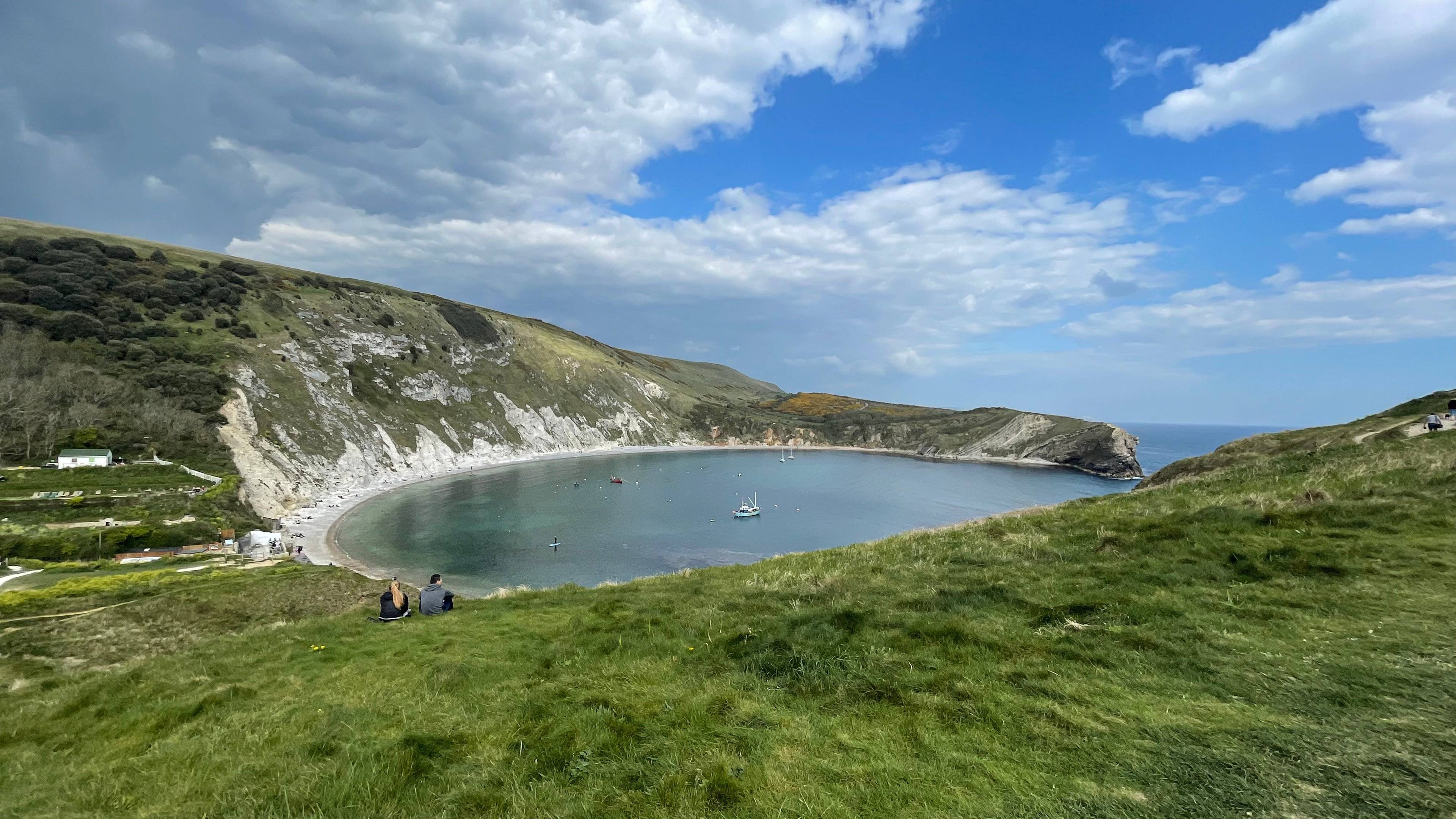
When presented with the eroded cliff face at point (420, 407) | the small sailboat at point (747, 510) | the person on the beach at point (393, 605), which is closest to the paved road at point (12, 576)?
the eroded cliff face at point (420, 407)

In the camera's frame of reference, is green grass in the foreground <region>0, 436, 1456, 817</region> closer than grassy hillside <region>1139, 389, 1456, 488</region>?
Yes

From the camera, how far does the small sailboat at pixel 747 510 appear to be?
8731cm

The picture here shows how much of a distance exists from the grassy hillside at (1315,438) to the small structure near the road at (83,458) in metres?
97.6

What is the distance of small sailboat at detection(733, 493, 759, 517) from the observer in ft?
286

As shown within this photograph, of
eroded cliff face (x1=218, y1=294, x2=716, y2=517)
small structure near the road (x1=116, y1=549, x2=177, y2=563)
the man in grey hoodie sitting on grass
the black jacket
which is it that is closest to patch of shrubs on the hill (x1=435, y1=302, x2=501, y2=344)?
eroded cliff face (x1=218, y1=294, x2=716, y2=517)

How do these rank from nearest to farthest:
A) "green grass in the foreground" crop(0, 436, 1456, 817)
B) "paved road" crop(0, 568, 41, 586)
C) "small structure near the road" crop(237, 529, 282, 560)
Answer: "green grass in the foreground" crop(0, 436, 1456, 817) → "paved road" crop(0, 568, 41, 586) → "small structure near the road" crop(237, 529, 282, 560)

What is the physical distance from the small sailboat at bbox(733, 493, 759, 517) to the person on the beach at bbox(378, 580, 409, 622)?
240 feet

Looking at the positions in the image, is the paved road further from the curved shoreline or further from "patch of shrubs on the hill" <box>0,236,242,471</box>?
"patch of shrubs on the hill" <box>0,236,242,471</box>

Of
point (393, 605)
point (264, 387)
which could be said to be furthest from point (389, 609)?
point (264, 387)

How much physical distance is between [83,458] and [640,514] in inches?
2533

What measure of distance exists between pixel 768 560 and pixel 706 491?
299 ft

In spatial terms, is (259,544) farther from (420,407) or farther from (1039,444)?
(1039,444)

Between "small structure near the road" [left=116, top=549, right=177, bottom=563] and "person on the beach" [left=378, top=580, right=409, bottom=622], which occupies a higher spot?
"person on the beach" [left=378, top=580, right=409, bottom=622]

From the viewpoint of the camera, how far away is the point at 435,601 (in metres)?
16.0
